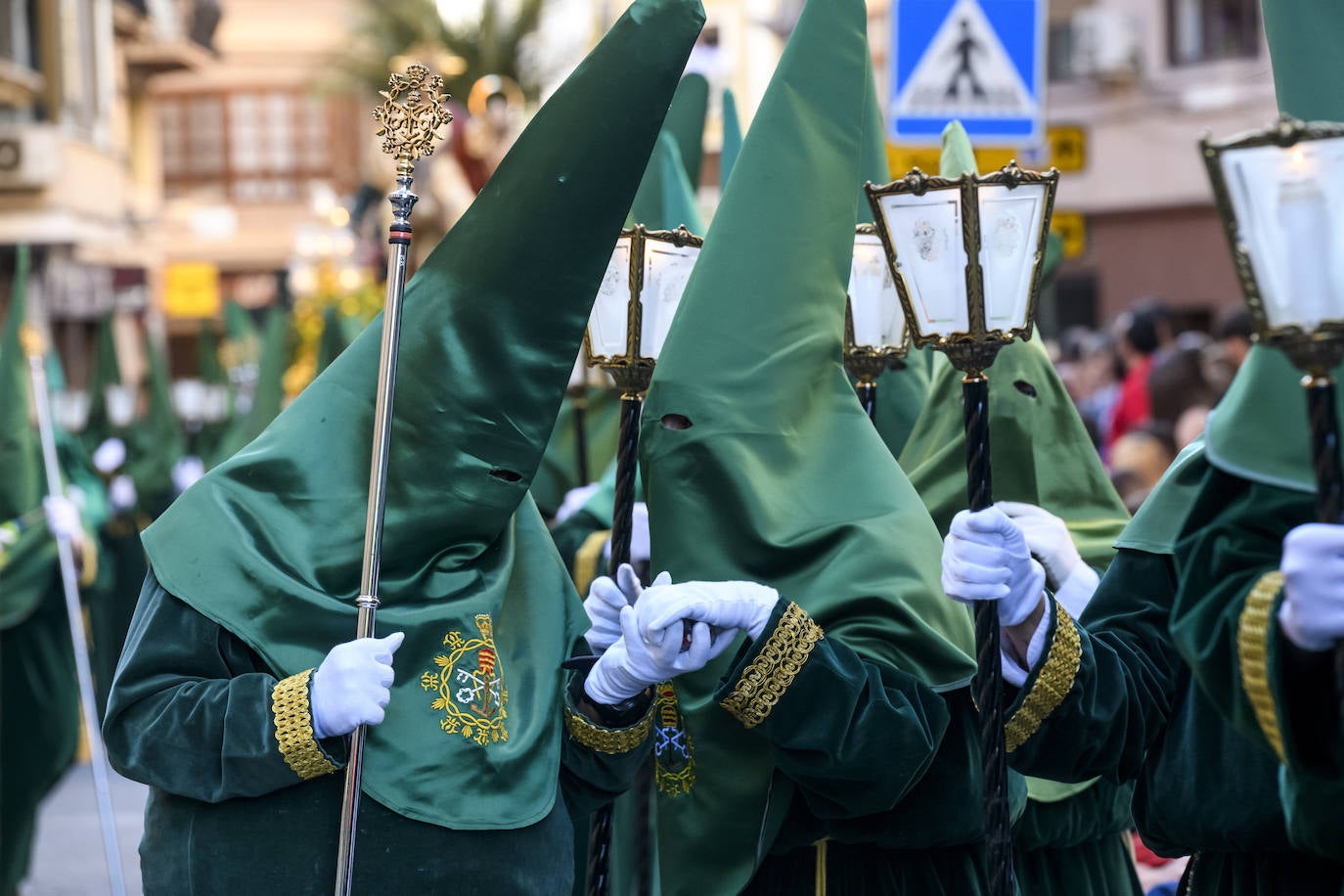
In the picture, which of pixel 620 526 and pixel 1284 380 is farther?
pixel 620 526

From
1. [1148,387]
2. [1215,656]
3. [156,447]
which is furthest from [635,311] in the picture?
[156,447]

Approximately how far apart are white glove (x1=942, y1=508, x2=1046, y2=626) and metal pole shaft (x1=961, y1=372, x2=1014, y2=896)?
5 centimetres

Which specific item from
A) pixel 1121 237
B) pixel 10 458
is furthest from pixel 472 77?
pixel 10 458

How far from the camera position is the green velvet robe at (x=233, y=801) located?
2881 mm

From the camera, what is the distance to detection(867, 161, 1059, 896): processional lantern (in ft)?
9.41

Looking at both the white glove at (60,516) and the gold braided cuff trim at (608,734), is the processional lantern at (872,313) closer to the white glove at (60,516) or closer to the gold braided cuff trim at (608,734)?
the gold braided cuff trim at (608,734)

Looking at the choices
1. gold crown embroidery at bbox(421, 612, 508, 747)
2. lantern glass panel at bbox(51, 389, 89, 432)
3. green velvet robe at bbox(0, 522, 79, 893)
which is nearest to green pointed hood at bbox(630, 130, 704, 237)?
gold crown embroidery at bbox(421, 612, 508, 747)

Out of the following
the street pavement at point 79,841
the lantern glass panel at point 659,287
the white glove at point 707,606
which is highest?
the lantern glass panel at point 659,287

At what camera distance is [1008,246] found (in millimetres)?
2887

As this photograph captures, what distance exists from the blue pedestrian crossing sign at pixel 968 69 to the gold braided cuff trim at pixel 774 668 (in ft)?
12.8

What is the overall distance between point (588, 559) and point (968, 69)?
269 centimetres

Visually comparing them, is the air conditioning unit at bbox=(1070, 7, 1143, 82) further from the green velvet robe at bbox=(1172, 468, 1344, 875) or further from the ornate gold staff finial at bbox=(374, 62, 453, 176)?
the green velvet robe at bbox=(1172, 468, 1344, 875)

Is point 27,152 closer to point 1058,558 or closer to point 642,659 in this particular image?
point 1058,558

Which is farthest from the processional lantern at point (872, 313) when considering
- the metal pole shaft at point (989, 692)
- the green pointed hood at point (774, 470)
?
the metal pole shaft at point (989, 692)
